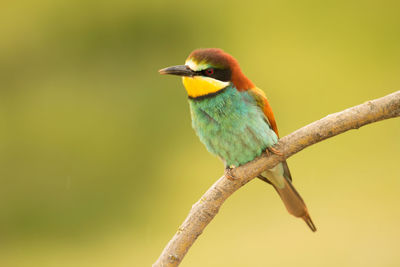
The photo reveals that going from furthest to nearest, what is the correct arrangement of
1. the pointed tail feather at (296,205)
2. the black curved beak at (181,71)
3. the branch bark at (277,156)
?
the pointed tail feather at (296,205) < the black curved beak at (181,71) < the branch bark at (277,156)

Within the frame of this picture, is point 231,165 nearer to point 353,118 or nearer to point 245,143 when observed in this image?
point 245,143

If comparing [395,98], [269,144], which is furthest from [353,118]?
[269,144]

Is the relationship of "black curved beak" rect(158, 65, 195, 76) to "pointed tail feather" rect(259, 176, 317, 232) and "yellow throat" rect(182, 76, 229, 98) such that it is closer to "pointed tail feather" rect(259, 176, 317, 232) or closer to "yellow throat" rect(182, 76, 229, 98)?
"yellow throat" rect(182, 76, 229, 98)

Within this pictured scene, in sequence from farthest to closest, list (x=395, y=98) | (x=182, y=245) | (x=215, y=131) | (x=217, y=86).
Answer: (x=215, y=131)
(x=217, y=86)
(x=182, y=245)
(x=395, y=98)

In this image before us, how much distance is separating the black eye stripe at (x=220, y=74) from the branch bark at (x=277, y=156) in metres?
0.32

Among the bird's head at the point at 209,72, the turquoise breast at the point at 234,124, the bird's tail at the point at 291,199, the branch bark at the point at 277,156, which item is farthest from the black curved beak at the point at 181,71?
the bird's tail at the point at 291,199

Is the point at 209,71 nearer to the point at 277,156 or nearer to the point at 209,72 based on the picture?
the point at 209,72

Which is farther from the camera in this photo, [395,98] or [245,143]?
[245,143]

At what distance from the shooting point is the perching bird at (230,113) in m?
1.72

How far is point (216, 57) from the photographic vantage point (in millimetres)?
1679

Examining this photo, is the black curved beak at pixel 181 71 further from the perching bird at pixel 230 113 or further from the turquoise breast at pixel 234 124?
the turquoise breast at pixel 234 124

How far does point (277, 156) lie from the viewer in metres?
1.69

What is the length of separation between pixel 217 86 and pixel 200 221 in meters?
0.51

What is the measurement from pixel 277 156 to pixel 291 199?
15.0 inches
